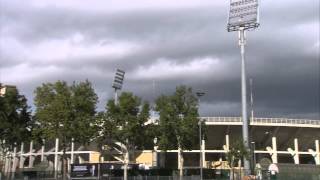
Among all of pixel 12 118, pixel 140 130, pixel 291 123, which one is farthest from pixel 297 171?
pixel 291 123

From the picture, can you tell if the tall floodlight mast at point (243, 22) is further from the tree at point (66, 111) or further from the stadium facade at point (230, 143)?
the stadium facade at point (230, 143)

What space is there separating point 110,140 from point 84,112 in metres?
5.38

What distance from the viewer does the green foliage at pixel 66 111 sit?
226 ft

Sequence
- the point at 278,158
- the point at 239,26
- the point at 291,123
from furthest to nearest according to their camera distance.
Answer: the point at 278,158 → the point at 291,123 → the point at 239,26

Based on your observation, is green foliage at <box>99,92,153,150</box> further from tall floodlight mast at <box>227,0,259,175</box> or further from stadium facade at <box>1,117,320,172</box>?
stadium facade at <box>1,117,320,172</box>

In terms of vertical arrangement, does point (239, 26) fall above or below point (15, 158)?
above

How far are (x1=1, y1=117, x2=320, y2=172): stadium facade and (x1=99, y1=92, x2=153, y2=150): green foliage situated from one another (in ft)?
149

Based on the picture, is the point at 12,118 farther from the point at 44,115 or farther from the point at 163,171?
the point at 163,171

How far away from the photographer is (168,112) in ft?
236

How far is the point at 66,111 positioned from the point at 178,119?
49.4ft

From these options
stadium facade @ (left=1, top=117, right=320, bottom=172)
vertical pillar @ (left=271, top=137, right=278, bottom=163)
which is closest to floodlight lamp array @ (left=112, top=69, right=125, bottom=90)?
stadium facade @ (left=1, top=117, right=320, bottom=172)

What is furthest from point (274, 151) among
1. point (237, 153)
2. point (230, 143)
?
point (237, 153)

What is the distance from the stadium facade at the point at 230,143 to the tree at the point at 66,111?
45717 mm

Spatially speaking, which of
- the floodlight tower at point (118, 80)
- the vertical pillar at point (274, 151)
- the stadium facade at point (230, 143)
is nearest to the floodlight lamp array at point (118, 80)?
the floodlight tower at point (118, 80)
